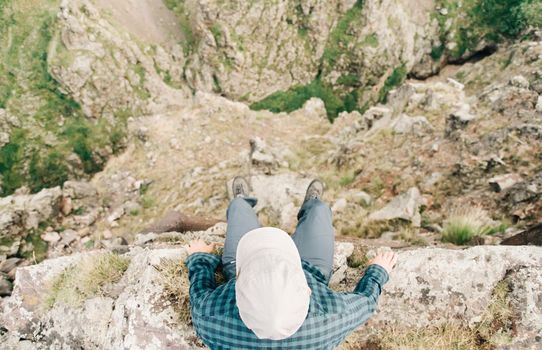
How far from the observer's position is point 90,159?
17.6m

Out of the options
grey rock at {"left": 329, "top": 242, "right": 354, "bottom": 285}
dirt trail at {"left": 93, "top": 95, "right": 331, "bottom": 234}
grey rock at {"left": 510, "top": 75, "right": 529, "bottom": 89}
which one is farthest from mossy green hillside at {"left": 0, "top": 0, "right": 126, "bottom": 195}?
grey rock at {"left": 510, "top": 75, "right": 529, "bottom": 89}

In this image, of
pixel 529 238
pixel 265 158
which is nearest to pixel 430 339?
pixel 529 238

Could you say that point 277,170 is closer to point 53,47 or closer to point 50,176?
point 50,176

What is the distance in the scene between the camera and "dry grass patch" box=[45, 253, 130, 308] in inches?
173

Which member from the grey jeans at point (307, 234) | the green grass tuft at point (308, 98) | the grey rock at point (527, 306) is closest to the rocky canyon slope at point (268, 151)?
the grey rock at point (527, 306)

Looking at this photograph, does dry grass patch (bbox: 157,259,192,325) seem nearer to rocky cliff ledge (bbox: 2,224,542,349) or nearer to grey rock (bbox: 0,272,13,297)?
rocky cliff ledge (bbox: 2,224,542,349)

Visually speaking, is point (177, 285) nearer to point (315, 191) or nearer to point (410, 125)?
point (315, 191)

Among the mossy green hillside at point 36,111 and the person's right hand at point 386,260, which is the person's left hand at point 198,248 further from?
the mossy green hillside at point 36,111

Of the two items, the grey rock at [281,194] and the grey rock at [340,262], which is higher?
the grey rock at [340,262]

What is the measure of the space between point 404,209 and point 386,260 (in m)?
3.41

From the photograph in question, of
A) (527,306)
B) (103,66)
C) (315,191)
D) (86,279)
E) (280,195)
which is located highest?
(527,306)

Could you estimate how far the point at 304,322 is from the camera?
2562mm

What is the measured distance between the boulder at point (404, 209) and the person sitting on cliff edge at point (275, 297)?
3148mm

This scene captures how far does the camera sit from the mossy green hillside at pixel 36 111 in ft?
53.4
